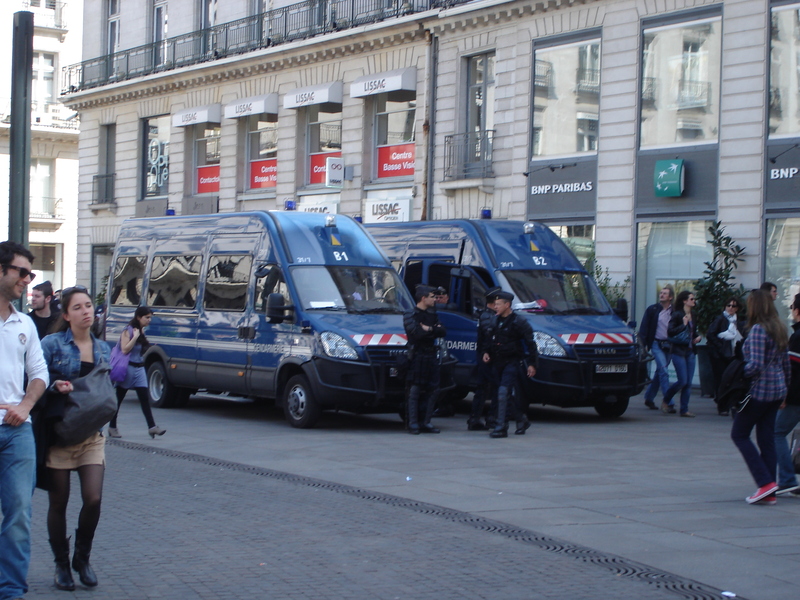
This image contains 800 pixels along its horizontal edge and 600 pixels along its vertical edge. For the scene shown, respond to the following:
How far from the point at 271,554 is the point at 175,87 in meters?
28.3

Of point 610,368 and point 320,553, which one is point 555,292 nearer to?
point 610,368

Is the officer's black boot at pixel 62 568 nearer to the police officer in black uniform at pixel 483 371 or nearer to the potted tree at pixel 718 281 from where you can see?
Result: the police officer in black uniform at pixel 483 371

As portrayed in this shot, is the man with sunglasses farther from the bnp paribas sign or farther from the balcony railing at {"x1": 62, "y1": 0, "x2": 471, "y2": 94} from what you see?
the balcony railing at {"x1": 62, "y1": 0, "x2": 471, "y2": 94}

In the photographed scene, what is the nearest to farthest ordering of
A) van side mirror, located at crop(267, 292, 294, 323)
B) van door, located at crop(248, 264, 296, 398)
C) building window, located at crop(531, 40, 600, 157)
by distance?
van side mirror, located at crop(267, 292, 294, 323), van door, located at crop(248, 264, 296, 398), building window, located at crop(531, 40, 600, 157)

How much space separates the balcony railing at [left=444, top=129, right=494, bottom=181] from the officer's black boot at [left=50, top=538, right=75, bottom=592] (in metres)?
19.5

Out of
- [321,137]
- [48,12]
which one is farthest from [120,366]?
[48,12]

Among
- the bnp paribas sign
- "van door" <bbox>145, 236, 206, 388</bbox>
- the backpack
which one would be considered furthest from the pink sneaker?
the bnp paribas sign

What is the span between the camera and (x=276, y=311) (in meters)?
14.2

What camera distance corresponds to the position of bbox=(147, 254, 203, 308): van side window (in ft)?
53.9

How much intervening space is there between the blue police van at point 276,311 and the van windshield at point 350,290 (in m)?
0.01

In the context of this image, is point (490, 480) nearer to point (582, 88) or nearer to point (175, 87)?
point (582, 88)

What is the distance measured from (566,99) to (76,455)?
1874cm

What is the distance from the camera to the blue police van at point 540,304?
1480cm

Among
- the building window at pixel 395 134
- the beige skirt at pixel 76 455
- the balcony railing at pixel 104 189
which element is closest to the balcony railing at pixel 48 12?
the balcony railing at pixel 104 189
